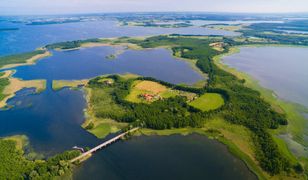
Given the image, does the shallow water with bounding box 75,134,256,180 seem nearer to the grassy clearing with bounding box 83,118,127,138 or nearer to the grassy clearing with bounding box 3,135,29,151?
the grassy clearing with bounding box 83,118,127,138

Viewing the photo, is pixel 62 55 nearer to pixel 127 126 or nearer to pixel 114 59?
pixel 114 59

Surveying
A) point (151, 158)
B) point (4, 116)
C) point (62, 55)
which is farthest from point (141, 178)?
point (62, 55)

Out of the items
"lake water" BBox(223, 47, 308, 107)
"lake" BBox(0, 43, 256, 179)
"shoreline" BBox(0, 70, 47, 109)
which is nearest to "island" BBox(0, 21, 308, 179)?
→ "shoreline" BBox(0, 70, 47, 109)

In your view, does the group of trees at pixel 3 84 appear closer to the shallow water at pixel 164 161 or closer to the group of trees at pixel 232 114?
the group of trees at pixel 232 114

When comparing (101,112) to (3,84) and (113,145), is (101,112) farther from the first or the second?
(3,84)

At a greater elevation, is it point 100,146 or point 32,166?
point 32,166

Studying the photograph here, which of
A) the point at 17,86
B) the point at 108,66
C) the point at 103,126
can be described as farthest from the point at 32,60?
the point at 103,126
